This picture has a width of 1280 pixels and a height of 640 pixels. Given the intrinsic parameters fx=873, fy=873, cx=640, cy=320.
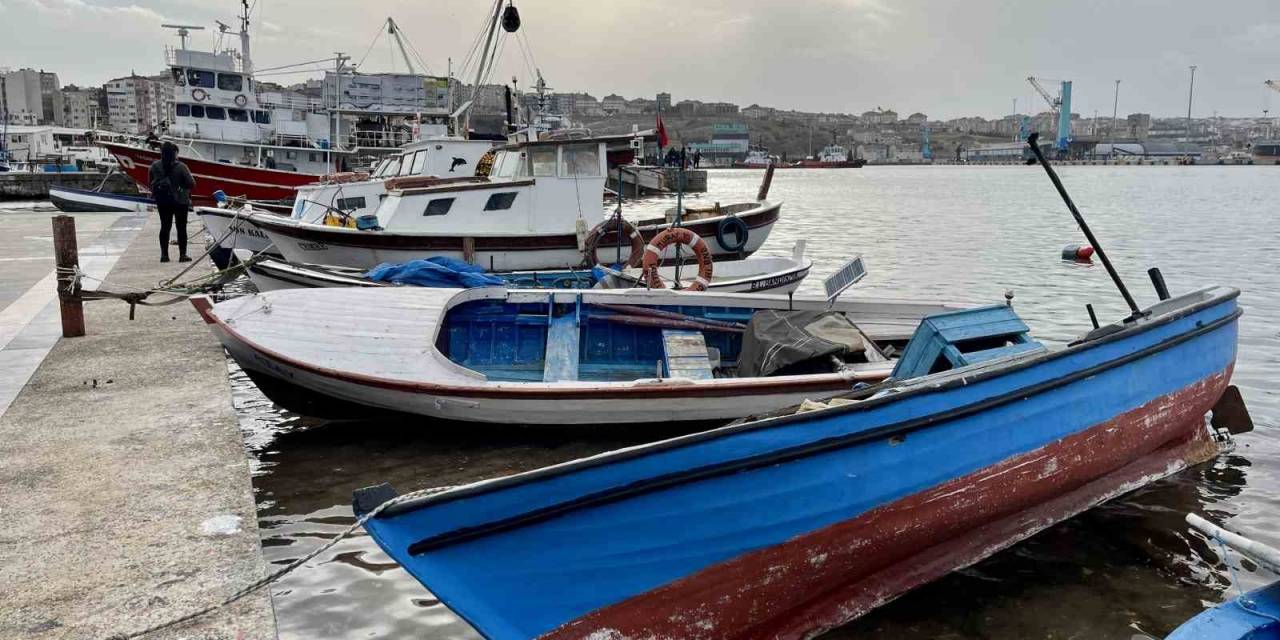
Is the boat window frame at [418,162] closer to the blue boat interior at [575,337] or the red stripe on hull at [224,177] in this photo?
the blue boat interior at [575,337]

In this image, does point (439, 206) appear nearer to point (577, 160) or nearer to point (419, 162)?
point (577, 160)

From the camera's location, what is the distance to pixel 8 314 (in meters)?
10.3

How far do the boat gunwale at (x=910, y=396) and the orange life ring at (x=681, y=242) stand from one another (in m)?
5.11

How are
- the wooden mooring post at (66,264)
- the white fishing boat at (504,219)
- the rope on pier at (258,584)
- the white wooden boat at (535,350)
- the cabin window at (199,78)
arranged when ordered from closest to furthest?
the rope on pier at (258,584) < the white wooden boat at (535,350) < the wooden mooring post at (66,264) < the white fishing boat at (504,219) < the cabin window at (199,78)

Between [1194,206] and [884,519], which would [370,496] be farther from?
[1194,206]

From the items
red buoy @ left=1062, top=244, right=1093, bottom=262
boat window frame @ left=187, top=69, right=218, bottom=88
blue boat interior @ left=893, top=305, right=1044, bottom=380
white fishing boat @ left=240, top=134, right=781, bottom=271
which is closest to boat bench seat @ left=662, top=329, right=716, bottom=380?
blue boat interior @ left=893, top=305, right=1044, bottom=380

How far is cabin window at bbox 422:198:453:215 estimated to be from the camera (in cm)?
1597

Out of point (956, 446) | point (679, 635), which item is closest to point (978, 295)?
point (956, 446)

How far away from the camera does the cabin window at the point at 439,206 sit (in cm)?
1597

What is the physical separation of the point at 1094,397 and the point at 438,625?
15.1ft

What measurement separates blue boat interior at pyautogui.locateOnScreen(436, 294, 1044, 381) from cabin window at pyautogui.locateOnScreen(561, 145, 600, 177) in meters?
7.54

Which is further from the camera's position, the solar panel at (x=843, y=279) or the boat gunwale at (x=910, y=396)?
the solar panel at (x=843, y=279)

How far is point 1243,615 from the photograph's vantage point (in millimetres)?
3605

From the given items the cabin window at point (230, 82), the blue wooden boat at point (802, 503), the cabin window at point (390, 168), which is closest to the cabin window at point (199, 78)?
the cabin window at point (230, 82)
